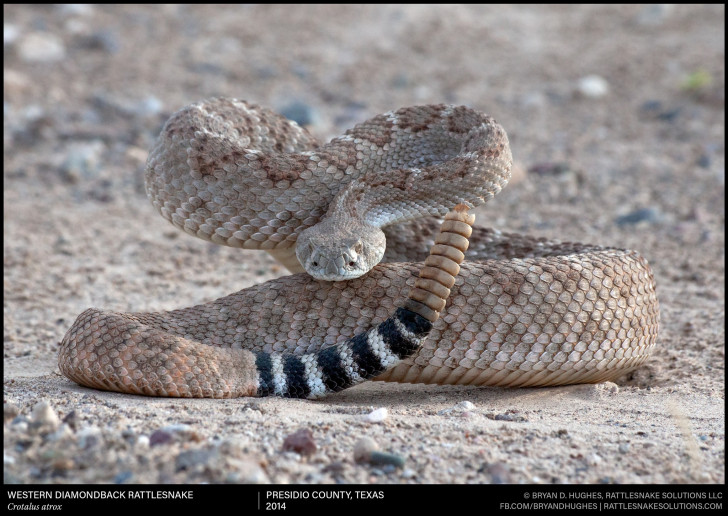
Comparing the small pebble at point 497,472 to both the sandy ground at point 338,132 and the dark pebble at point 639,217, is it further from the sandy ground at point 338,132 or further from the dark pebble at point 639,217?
the dark pebble at point 639,217

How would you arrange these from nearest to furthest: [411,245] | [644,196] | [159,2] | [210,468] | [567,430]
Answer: [210,468], [567,430], [411,245], [644,196], [159,2]

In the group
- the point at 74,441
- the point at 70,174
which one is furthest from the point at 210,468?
the point at 70,174

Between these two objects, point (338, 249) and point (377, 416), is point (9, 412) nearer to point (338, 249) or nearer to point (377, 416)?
point (377, 416)

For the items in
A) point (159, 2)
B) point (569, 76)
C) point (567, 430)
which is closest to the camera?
point (567, 430)

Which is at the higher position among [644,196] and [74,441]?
[644,196]

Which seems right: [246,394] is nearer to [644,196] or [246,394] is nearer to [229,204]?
[229,204]

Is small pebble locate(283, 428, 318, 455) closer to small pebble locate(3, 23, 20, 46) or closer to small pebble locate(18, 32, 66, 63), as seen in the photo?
small pebble locate(18, 32, 66, 63)

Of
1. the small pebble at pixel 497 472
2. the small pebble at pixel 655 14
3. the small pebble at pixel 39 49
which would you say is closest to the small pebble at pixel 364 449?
the small pebble at pixel 497 472
